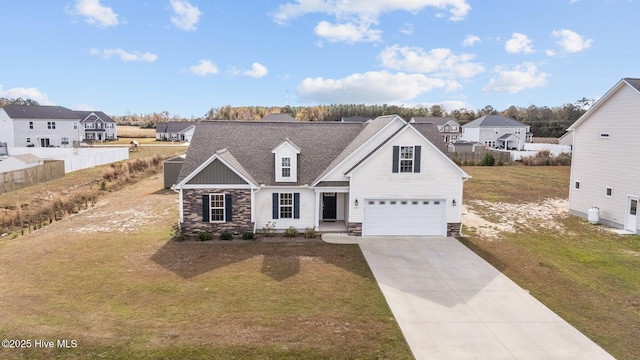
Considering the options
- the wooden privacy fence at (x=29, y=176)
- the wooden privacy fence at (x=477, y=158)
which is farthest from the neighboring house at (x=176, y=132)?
the wooden privacy fence at (x=477, y=158)

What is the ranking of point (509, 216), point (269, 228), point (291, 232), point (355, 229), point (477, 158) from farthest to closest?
point (477, 158)
point (509, 216)
point (269, 228)
point (355, 229)
point (291, 232)

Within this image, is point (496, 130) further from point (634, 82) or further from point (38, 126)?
point (38, 126)

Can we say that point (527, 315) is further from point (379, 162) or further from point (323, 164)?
point (323, 164)

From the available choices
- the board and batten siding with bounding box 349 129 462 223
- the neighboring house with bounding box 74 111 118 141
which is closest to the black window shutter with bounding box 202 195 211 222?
the board and batten siding with bounding box 349 129 462 223

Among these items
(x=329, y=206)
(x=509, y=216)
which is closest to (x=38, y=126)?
(x=329, y=206)

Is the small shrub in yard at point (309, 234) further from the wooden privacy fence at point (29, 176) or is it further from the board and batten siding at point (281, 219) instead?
the wooden privacy fence at point (29, 176)
